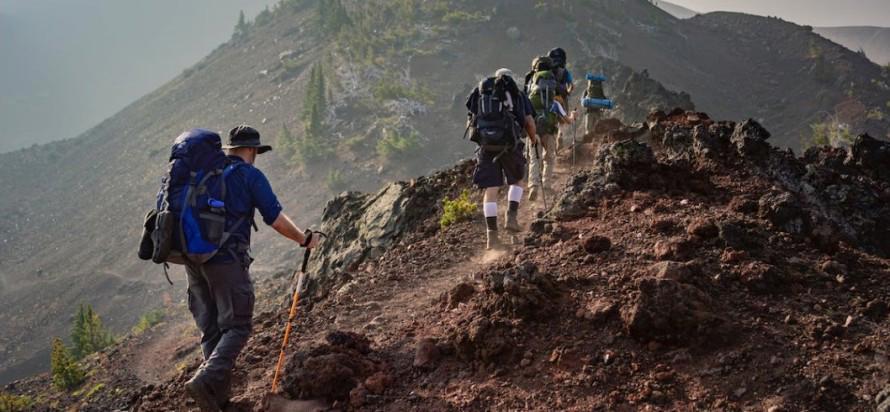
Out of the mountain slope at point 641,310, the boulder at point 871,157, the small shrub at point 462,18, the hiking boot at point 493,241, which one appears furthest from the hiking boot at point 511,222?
the small shrub at point 462,18

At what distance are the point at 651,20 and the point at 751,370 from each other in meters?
91.7

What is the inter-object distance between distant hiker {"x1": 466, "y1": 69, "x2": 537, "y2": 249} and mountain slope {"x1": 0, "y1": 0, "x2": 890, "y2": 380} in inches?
1269

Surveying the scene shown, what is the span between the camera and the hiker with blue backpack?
4816mm

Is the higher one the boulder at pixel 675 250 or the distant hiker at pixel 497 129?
the distant hiker at pixel 497 129

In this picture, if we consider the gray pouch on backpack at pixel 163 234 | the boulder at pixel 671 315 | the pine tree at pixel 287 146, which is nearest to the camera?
the boulder at pixel 671 315

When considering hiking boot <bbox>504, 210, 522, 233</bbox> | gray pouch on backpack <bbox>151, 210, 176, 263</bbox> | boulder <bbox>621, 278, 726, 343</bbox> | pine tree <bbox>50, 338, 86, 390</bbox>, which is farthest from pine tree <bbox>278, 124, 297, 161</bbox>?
boulder <bbox>621, 278, 726, 343</bbox>

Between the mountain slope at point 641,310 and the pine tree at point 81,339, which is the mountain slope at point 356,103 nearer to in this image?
the pine tree at point 81,339

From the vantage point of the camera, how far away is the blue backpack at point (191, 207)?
479 centimetres

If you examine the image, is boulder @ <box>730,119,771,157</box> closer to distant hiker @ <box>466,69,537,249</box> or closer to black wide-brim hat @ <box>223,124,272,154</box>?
distant hiker @ <box>466,69,537,249</box>

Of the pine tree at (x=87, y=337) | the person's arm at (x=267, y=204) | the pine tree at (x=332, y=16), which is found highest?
the pine tree at (x=332, y=16)

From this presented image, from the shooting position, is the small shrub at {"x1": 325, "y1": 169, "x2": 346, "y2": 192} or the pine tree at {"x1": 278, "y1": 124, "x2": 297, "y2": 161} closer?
the small shrub at {"x1": 325, "y1": 169, "x2": 346, "y2": 192}

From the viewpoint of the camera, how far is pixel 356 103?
71.9m

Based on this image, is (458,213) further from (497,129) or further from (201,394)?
(201,394)

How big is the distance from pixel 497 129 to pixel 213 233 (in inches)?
161
